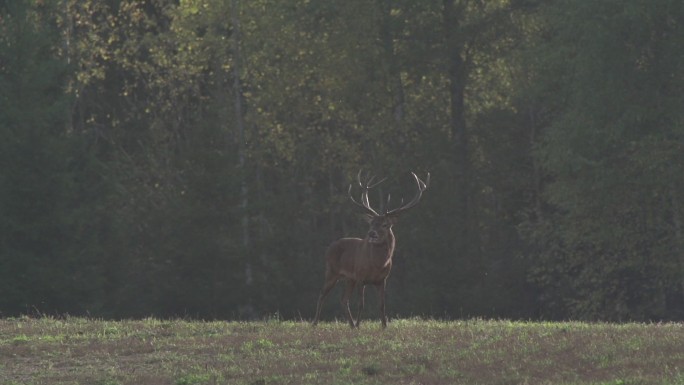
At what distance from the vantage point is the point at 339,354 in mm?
19016

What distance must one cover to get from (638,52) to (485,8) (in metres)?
9.87

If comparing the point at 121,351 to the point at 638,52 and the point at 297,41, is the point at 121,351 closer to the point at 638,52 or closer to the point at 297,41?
the point at 638,52

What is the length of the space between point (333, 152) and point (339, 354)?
31.6 meters

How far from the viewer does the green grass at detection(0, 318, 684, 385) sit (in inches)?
669

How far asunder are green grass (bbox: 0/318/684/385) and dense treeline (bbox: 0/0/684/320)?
17.4 metres

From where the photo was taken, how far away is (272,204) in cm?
4512

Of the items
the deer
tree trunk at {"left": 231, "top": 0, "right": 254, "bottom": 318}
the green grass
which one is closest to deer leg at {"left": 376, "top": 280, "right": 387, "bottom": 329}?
the deer

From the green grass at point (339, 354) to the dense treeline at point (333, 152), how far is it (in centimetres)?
1743

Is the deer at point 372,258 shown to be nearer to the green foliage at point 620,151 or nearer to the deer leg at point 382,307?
the deer leg at point 382,307

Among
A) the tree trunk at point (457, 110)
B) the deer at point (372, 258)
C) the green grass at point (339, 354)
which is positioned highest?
the tree trunk at point (457, 110)

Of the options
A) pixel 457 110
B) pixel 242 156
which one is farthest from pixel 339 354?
pixel 457 110

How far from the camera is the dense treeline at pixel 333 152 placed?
39.8 m

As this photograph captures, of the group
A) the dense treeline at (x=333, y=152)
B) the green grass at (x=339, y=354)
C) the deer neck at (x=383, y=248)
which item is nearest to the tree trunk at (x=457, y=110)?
the dense treeline at (x=333, y=152)

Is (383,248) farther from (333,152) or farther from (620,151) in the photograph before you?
(333,152)
